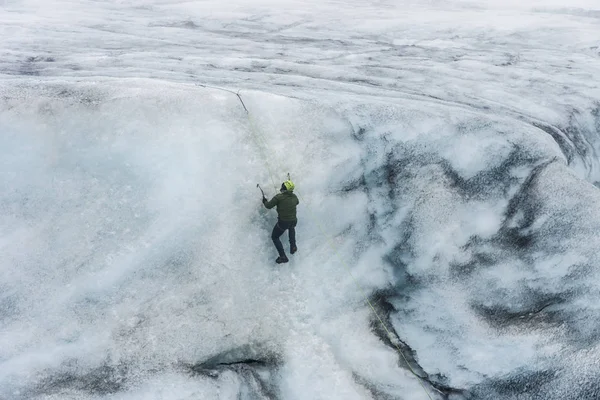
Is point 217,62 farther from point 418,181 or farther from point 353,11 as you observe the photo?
point 353,11

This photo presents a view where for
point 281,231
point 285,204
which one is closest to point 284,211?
point 285,204

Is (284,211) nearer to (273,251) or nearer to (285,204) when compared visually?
(285,204)

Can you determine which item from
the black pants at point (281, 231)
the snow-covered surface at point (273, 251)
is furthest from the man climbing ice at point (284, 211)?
the snow-covered surface at point (273, 251)

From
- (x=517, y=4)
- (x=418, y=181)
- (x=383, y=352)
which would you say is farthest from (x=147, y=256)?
(x=517, y=4)

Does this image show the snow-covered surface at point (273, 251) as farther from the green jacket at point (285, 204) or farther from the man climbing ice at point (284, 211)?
the green jacket at point (285, 204)

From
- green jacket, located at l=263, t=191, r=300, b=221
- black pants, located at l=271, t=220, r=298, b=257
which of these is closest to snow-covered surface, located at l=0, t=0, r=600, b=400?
black pants, located at l=271, t=220, r=298, b=257

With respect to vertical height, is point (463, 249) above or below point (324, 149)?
below
